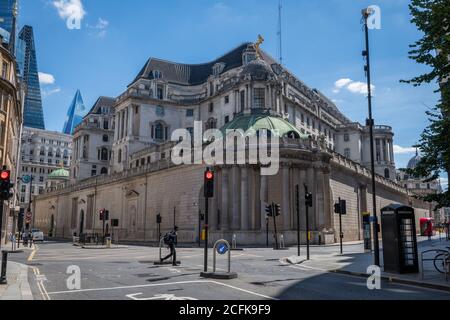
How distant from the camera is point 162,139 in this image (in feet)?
245

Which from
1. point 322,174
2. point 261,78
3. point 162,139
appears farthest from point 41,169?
point 322,174

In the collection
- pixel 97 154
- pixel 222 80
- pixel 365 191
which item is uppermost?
pixel 222 80

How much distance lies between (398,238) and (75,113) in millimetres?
189184

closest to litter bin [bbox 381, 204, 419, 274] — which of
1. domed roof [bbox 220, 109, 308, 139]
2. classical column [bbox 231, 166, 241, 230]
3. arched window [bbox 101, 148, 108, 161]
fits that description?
classical column [bbox 231, 166, 241, 230]

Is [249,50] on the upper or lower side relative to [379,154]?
upper

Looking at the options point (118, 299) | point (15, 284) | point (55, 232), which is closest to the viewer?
point (118, 299)

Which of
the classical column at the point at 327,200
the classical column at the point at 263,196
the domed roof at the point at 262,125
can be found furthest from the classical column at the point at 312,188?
the classical column at the point at 263,196

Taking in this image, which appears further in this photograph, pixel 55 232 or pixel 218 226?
pixel 55 232

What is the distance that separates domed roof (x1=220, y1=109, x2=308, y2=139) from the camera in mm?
45162

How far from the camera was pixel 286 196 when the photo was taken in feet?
136

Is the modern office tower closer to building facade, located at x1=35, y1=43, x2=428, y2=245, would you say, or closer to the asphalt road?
building facade, located at x1=35, y1=43, x2=428, y2=245

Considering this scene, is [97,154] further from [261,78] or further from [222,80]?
[261,78]

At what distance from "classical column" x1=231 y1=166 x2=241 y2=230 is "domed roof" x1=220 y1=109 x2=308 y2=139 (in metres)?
5.06

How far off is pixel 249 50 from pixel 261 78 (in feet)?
55.2
